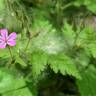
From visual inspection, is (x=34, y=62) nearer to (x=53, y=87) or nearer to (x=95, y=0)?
(x=53, y=87)

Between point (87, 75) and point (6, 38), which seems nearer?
point (6, 38)

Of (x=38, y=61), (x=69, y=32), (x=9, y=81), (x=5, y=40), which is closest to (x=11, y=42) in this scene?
(x=5, y=40)

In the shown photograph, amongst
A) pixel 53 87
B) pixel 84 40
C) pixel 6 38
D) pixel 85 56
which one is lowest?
pixel 53 87

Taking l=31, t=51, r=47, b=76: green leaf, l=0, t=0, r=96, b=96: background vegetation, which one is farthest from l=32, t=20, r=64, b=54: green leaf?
l=31, t=51, r=47, b=76: green leaf

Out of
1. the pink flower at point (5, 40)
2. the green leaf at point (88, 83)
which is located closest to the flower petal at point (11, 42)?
the pink flower at point (5, 40)

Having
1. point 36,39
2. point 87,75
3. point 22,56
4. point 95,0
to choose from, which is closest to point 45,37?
point 36,39

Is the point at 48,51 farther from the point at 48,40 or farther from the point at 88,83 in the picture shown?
the point at 88,83

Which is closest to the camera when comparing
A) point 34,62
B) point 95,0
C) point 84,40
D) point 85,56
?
point 34,62
